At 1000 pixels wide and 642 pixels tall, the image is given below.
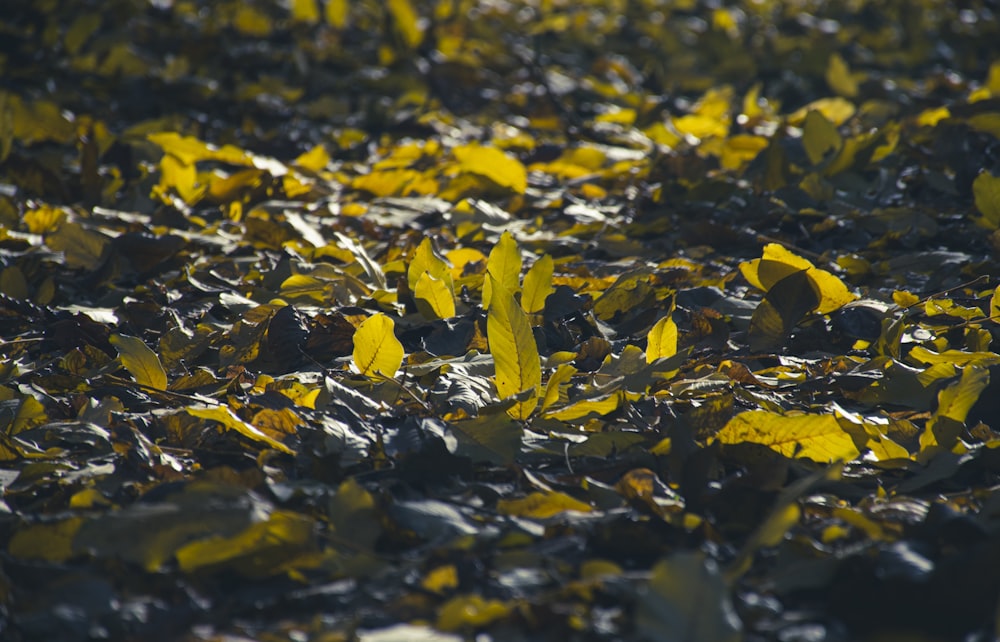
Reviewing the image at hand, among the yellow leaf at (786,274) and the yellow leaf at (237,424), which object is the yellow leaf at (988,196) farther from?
the yellow leaf at (237,424)

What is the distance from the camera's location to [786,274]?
3.91 ft

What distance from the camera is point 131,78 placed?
104 inches

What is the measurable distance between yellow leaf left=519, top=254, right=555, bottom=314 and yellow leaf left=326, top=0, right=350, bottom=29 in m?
2.33

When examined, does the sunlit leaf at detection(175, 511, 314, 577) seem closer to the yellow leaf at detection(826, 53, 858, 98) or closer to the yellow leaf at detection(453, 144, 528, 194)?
the yellow leaf at detection(453, 144, 528, 194)

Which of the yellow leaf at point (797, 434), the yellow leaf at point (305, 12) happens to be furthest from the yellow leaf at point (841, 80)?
the yellow leaf at point (797, 434)

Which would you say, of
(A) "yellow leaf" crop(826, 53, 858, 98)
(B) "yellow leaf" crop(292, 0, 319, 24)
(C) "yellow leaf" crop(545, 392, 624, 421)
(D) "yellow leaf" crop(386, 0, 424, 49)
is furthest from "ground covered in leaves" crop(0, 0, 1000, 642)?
(B) "yellow leaf" crop(292, 0, 319, 24)

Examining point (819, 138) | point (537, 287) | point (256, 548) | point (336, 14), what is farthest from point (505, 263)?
point (336, 14)

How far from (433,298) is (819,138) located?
0.94 metres

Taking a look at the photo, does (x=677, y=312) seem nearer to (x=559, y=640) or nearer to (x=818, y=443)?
(x=818, y=443)

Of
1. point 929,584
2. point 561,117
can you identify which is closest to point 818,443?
point 929,584

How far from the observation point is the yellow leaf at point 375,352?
3.55 ft

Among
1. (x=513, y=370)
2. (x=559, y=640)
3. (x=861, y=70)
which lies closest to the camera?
(x=559, y=640)

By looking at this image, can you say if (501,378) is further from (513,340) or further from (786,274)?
(786,274)

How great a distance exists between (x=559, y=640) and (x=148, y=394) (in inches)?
24.5
